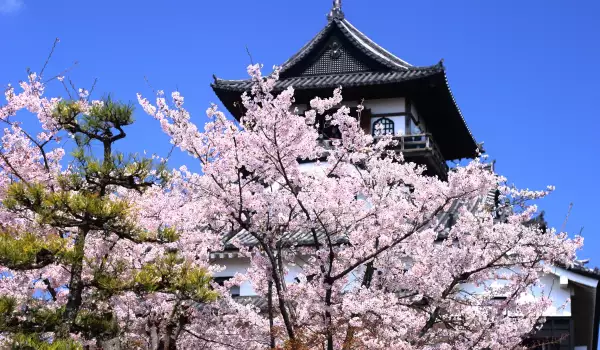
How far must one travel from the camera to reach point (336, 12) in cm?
2525

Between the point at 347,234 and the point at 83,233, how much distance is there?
351cm

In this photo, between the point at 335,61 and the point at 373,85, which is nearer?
the point at 373,85

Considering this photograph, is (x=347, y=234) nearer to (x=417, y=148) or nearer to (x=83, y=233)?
(x=83, y=233)

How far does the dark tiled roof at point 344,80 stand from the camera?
71.6ft

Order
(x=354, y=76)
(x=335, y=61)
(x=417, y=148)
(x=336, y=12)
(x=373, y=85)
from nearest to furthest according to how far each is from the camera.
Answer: (x=417, y=148)
(x=373, y=85)
(x=354, y=76)
(x=335, y=61)
(x=336, y=12)

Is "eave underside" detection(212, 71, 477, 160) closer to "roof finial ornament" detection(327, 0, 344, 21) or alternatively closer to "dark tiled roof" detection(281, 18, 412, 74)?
"dark tiled roof" detection(281, 18, 412, 74)

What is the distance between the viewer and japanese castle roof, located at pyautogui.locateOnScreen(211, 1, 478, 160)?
72.6 ft

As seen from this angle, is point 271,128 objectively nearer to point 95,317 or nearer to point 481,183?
point 481,183

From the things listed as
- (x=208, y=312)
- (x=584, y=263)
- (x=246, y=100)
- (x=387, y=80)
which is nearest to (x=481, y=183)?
(x=246, y=100)

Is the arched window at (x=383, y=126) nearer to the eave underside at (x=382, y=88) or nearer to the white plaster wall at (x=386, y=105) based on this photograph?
the white plaster wall at (x=386, y=105)

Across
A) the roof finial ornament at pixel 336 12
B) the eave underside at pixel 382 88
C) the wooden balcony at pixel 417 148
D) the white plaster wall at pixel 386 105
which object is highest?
the roof finial ornament at pixel 336 12

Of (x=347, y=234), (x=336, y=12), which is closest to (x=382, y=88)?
(x=336, y=12)

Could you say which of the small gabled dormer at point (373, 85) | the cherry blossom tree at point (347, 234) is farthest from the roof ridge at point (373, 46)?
the cherry blossom tree at point (347, 234)

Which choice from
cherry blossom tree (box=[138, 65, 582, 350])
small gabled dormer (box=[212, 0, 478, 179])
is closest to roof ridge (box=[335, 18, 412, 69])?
small gabled dormer (box=[212, 0, 478, 179])
